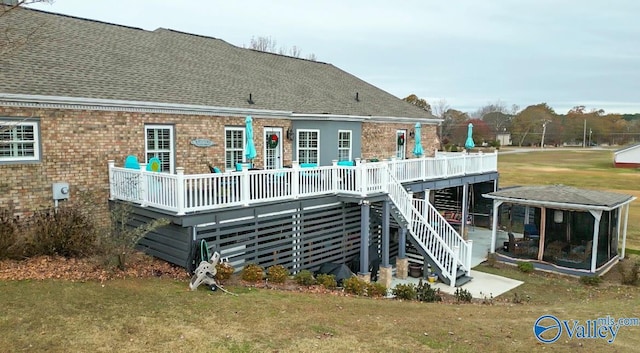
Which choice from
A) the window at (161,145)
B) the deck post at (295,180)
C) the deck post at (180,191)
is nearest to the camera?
the deck post at (180,191)

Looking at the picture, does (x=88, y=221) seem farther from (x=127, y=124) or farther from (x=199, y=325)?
(x=199, y=325)

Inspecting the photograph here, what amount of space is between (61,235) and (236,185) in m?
3.89

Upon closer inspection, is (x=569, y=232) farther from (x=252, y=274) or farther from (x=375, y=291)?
(x=252, y=274)

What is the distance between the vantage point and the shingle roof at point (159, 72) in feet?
39.4

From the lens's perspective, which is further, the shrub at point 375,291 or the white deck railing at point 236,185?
the shrub at point 375,291

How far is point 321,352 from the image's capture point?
20.5 feet

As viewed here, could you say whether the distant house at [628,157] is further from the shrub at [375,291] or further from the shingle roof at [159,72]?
the shrub at [375,291]

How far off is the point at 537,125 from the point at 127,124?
120 meters

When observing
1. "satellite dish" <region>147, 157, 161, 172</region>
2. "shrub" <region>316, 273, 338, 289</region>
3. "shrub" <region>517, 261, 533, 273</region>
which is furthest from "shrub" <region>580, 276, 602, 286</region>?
"satellite dish" <region>147, 157, 161, 172</region>

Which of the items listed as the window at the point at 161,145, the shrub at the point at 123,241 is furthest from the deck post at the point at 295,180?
the window at the point at 161,145

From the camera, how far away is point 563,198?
15.9 m

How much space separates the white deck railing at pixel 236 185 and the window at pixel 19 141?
1.78 meters

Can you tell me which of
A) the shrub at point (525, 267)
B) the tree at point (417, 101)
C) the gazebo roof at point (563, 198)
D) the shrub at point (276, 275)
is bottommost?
the shrub at point (525, 267)

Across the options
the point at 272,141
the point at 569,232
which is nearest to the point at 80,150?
the point at 272,141
